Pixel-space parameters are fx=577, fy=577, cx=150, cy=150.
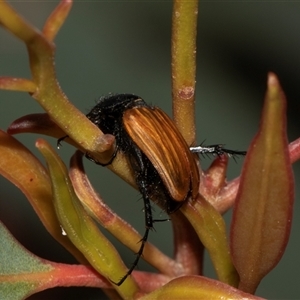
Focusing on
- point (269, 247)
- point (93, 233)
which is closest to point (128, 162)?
point (93, 233)

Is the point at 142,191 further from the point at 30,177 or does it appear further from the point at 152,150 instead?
the point at 30,177

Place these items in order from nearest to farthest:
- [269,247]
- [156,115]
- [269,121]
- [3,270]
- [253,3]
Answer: [269,121], [269,247], [3,270], [156,115], [253,3]

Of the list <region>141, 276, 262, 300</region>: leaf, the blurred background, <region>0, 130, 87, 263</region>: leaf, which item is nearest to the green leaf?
<region>0, 130, 87, 263</region>: leaf

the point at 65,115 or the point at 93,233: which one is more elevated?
the point at 65,115

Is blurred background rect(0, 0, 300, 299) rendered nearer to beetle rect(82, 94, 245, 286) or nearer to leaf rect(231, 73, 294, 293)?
beetle rect(82, 94, 245, 286)

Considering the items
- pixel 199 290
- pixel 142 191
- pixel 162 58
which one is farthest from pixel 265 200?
pixel 162 58

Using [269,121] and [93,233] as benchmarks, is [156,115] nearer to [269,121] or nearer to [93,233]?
[93,233]
